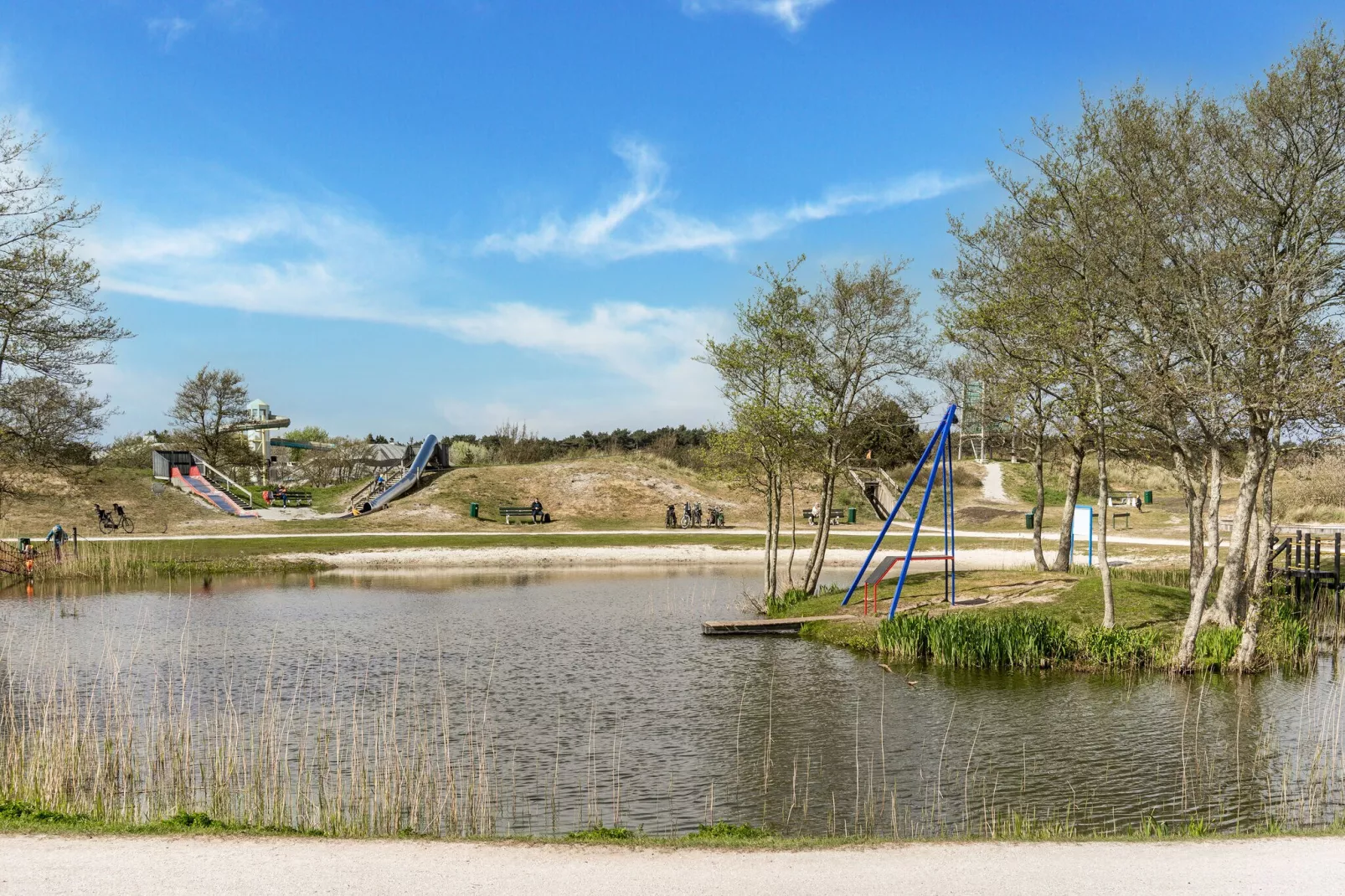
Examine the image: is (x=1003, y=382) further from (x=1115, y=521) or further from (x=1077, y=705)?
(x=1115, y=521)

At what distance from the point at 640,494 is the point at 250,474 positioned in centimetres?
3265

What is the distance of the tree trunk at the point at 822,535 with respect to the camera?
26.8 m

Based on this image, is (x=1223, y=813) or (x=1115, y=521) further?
(x=1115, y=521)

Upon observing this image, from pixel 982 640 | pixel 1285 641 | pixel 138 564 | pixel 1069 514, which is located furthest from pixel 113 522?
pixel 1285 641

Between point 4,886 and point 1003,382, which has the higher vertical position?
point 1003,382

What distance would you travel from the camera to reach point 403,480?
6266cm

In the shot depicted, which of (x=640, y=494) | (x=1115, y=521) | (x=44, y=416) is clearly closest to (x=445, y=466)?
(x=640, y=494)

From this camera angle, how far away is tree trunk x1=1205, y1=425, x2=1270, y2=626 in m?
18.2

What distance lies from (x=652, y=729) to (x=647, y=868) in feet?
24.4

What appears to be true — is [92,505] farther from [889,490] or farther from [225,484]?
[889,490]

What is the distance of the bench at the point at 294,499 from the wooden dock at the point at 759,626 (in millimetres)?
42462

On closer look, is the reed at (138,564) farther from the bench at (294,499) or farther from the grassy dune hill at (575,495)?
the bench at (294,499)

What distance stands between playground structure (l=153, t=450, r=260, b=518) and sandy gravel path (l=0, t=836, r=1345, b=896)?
55066 mm

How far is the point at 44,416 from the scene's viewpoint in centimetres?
4300
